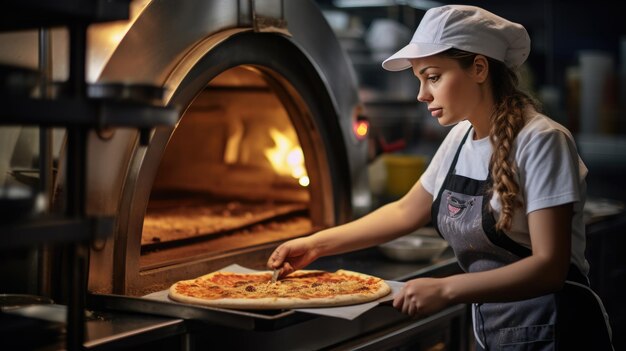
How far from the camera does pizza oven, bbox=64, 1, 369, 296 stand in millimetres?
2139

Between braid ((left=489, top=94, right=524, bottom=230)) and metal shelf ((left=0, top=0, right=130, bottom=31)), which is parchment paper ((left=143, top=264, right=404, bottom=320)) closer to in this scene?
braid ((left=489, top=94, right=524, bottom=230))

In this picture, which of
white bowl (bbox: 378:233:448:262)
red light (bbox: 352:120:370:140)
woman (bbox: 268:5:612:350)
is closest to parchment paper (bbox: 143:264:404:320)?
woman (bbox: 268:5:612:350)

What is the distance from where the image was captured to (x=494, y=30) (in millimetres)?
A: 2129

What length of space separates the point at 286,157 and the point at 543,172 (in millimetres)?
1492

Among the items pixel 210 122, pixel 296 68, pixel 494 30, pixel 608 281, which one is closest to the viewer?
pixel 494 30

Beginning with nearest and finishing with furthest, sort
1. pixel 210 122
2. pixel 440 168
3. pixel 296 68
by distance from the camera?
pixel 440 168, pixel 296 68, pixel 210 122

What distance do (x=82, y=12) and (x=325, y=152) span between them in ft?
5.43

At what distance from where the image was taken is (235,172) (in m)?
3.57

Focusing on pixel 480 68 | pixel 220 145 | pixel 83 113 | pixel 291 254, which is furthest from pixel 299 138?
pixel 83 113

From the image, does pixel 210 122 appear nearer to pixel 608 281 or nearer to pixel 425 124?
pixel 608 281

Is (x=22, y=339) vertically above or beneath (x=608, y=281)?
above

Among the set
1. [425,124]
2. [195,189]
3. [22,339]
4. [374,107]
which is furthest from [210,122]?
[425,124]

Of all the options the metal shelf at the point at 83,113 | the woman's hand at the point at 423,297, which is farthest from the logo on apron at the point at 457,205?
the metal shelf at the point at 83,113

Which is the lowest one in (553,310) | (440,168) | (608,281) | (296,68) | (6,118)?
(608,281)
